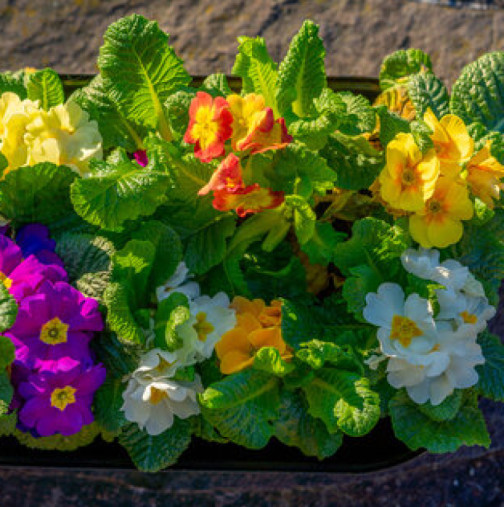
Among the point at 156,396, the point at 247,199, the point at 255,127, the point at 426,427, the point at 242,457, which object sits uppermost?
the point at 255,127

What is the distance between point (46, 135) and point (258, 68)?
309mm

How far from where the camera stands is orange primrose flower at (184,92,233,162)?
1.04 m

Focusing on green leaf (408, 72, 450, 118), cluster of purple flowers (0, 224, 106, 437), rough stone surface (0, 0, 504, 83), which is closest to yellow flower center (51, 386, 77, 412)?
cluster of purple flowers (0, 224, 106, 437)

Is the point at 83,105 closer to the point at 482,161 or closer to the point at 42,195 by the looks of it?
the point at 42,195

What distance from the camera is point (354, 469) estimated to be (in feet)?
4.37

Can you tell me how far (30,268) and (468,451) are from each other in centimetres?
98

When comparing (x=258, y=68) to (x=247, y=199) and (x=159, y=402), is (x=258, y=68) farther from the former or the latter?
(x=159, y=402)

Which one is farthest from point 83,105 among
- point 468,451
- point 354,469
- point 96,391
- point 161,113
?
point 468,451

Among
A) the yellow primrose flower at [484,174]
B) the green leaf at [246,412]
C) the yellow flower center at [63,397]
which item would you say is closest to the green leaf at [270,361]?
the green leaf at [246,412]

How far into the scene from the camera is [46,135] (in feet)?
3.81

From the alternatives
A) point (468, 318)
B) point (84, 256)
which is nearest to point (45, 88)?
point (84, 256)

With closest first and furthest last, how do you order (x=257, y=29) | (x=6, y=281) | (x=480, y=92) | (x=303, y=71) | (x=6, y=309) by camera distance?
1. (x=6, y=309)
2. (x=6, y=281)
3. (x=303, y=71)
4. (x=480, y=92)
5. (x=257, y=29)

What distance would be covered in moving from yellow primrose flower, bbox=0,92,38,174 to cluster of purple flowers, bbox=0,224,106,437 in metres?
0.14

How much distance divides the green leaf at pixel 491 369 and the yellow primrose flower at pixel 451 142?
281 millimetres
